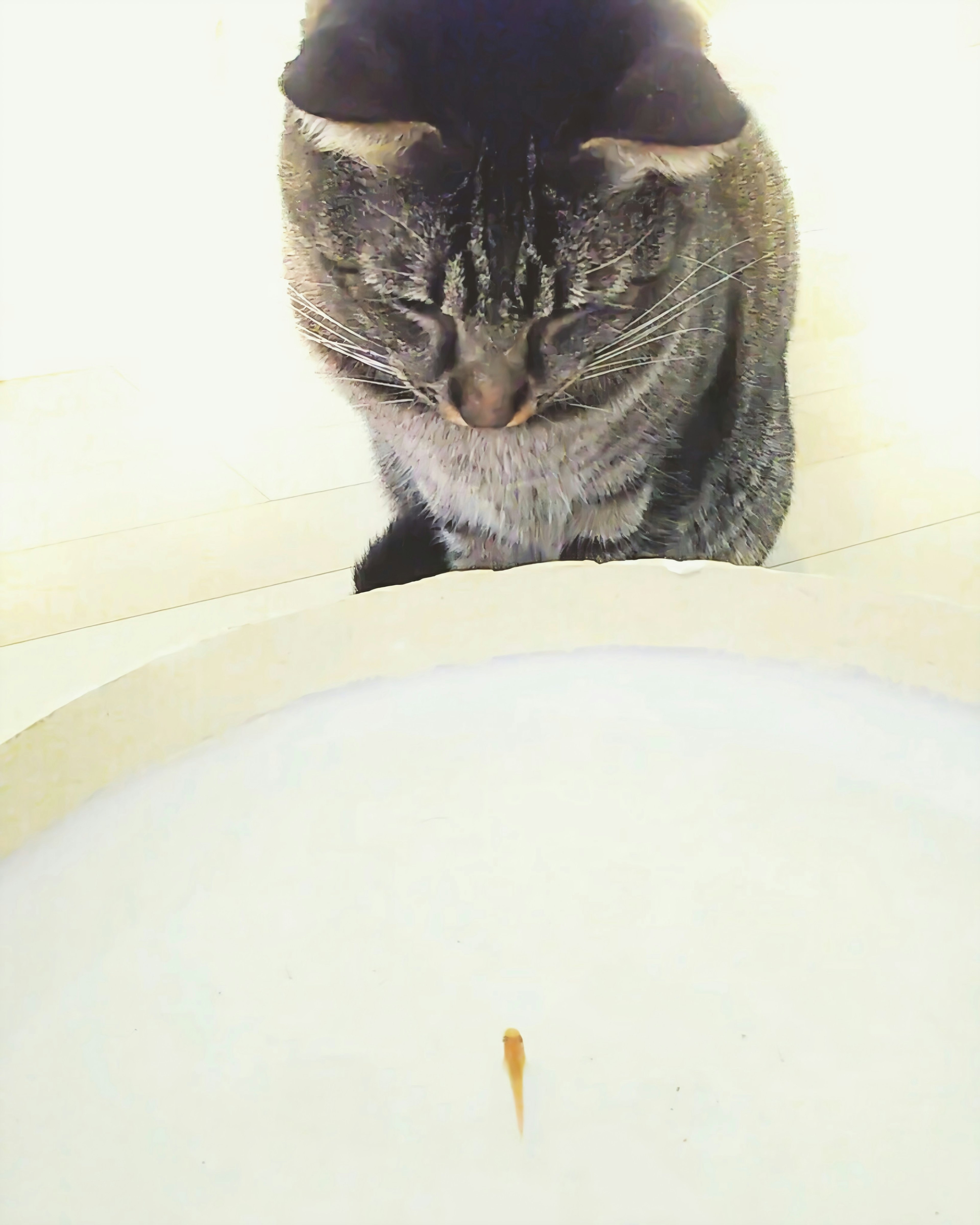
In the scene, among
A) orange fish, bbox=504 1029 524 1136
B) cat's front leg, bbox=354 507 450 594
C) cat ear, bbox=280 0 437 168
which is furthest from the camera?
cat's front leg, bbox=354 507 450 594

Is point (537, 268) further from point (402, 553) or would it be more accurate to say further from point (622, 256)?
point (402, 553)

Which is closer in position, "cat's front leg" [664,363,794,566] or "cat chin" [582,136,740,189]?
"cat chin" [582,136,740,189]

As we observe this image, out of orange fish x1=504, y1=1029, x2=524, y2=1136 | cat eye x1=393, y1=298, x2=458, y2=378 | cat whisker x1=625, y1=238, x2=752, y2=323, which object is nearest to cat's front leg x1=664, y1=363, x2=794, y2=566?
cat whisker x1=625, y1=238, x2=752, y2=323

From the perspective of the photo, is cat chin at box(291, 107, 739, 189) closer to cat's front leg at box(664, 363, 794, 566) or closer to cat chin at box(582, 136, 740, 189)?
cat chin at box(582, 136, 740, 189)

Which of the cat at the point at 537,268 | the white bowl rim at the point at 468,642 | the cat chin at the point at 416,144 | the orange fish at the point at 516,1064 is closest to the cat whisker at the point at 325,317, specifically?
the cat at the point at 537,268

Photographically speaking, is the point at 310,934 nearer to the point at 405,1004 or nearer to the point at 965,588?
the point at 405,1004

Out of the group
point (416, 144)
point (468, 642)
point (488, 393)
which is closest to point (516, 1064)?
point (468, 642)

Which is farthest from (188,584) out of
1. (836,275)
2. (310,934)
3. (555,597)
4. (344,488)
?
(836,275)

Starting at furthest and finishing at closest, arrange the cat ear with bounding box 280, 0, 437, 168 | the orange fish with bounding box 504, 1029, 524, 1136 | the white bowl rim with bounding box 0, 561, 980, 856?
1. the cat ear with bounding box 280, 0, 437, 168
2. the white bowl rim with bounding box 0, 561, 980, 856
3. the orange fish with bounding box 504, 1029, 524, 1136
